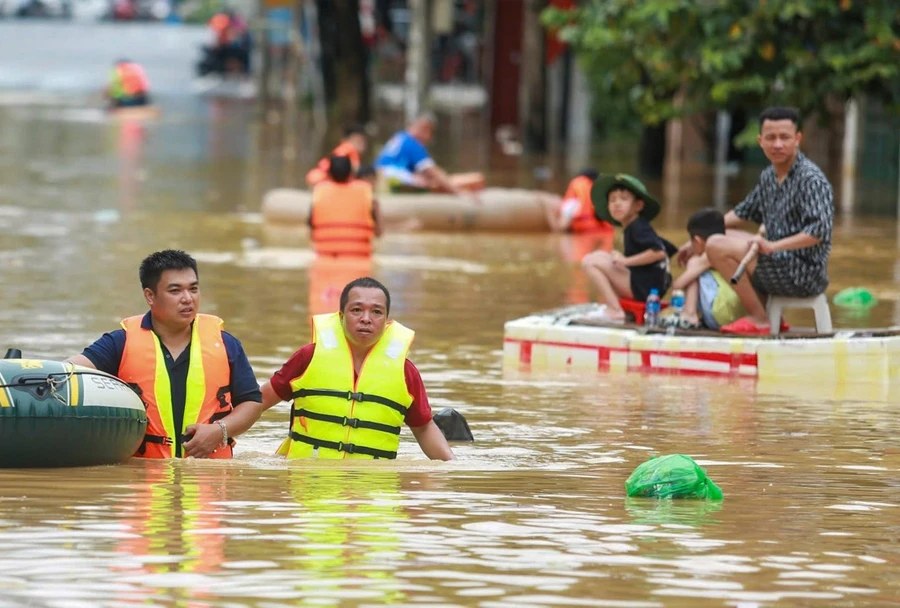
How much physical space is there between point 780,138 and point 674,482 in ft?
14.0

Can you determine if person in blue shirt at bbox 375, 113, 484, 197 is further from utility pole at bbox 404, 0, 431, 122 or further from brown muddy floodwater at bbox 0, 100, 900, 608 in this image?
utility pole at bbox 404, 0, 431, 122

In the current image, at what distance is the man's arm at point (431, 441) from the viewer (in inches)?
338

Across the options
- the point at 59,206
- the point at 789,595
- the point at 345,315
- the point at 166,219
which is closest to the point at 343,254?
the point at 166,219

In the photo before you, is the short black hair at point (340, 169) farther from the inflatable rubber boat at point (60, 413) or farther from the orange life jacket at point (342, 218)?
the inflatable rubber boat at point (60, 413)

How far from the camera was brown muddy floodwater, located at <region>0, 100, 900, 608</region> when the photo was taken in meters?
6.20

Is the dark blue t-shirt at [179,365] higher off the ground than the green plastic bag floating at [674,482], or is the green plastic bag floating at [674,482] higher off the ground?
the dark blue t-shirt at [179,365]

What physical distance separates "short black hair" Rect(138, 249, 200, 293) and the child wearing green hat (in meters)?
4.97

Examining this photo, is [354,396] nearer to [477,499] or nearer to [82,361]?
[477,499]

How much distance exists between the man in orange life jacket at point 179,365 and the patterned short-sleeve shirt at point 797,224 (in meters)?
4.46

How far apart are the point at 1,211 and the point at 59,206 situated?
1.01 metres

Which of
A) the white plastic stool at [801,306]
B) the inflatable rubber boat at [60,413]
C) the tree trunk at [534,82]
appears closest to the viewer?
the inflatable rubber boat at [60,413]

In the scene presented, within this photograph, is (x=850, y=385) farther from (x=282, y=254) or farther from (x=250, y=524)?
(x=282, y=254)

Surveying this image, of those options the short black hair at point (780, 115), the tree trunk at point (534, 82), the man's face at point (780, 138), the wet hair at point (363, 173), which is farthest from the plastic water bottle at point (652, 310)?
the tree trunk at point (534, 82)

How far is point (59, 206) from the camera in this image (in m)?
23.9
